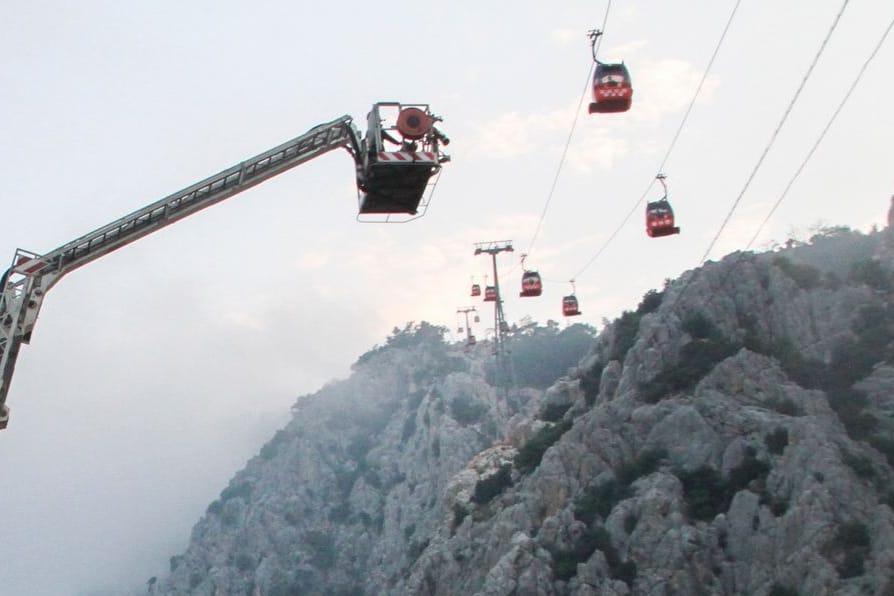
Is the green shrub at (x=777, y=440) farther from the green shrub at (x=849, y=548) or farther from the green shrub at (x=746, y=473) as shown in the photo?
the green shrub at (x=849, y=548)

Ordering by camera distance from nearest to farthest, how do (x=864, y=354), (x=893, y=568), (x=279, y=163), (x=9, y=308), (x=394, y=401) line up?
(x=9, y=308), (x=279, y=163), (x=893, y=568), (x=864, y=354), (x=394, y=401)

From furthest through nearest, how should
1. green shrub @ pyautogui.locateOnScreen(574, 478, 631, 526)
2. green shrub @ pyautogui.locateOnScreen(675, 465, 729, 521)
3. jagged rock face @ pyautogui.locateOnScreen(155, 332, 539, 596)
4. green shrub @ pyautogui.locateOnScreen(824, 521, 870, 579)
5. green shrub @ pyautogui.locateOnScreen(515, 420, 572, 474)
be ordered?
jagged rock face @ pyautogui.locateOnScreen(155, 332, 539, 596) → green shrub @ pyautogui.locateOnScreen(515, 420, 572, 474) → green shrub @ pyautogui.locateOnScreen(574, 478, 631, 526) → green shrub @ pyautogui.locateOnScreen(675, 465, 729, 521) → green shrub @ pyautogui.locateOnScreen(824, 521, 870, 579)

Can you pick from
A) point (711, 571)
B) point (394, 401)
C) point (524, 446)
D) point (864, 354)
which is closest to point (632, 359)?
point (524, 446)

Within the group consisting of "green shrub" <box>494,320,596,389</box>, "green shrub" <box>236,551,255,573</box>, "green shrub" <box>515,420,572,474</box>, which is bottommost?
"green shrub" <box>236,551,255,573</box>

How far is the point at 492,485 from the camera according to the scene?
8300cm

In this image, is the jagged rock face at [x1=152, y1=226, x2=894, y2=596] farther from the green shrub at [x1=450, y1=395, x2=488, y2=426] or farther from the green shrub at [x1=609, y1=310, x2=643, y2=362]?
the green shrub at [x1=450, y1=395, x2=488, y2=426]

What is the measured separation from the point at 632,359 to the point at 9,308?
2715 inches

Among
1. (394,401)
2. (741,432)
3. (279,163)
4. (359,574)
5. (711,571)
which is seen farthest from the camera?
(394,401)

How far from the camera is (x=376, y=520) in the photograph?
454ft

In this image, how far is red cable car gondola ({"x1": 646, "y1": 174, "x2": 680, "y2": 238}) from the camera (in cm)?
3834

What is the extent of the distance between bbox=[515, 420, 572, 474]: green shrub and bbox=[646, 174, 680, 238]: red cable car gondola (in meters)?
44.5

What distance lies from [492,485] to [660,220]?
49.5 metres

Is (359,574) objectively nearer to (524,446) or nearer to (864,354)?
(524,446)

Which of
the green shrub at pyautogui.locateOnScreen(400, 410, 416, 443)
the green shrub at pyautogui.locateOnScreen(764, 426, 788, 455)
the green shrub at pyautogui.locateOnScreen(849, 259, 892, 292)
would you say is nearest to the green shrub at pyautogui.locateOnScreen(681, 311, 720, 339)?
the green shrub at pyautogui.locateOnScreen(764, 426, 788, 455)
